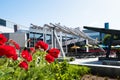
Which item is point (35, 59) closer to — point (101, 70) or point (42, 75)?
point (42, 75)

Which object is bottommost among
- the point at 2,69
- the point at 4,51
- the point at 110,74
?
the point at 110,74

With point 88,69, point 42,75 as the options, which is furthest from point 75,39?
point 42,75

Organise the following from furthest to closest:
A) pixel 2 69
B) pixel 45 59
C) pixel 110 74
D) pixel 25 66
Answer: pixel 110 74
pixel 45 59
pixel 25 66
pixel 2 69

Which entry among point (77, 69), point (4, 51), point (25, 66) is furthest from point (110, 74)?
point (4, 51)

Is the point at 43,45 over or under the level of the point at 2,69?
over

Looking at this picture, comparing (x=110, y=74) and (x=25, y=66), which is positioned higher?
(x=25, y=66)

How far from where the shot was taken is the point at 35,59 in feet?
16.1

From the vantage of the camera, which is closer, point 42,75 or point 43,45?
point 43,45

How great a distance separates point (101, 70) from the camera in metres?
8.97

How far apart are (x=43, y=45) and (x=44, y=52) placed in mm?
304

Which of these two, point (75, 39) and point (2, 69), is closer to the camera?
point (2, 69)

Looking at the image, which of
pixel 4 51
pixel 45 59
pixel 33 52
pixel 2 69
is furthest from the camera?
pixel 33 52

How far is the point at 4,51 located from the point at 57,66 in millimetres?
4155

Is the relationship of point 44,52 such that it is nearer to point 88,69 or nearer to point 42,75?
point 42,75
